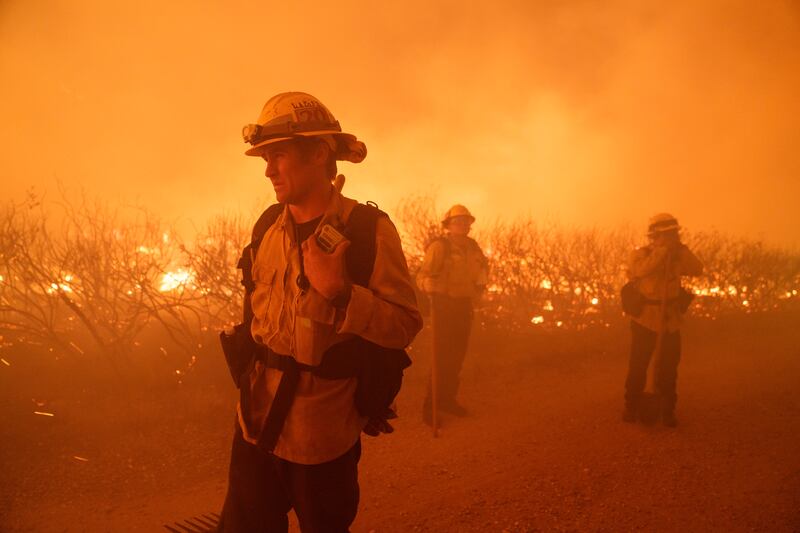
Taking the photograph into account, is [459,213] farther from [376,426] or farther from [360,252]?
[376,426]

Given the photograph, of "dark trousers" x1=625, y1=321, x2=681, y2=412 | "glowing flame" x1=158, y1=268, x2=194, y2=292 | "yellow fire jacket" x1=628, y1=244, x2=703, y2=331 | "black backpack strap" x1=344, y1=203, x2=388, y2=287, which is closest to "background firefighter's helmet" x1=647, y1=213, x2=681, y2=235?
"yellow fire jacket" x1=628, y1=244, x2=703, y2=331

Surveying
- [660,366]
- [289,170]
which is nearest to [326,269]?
[289,170]

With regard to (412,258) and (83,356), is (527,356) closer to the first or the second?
(412,258)

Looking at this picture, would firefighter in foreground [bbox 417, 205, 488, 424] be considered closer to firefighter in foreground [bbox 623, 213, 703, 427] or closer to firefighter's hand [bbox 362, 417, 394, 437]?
firefighter in foreground [bbox 623, 213, 703, 427]

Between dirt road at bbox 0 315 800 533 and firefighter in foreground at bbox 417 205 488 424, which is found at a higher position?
firefighter in foreground at bbox 417 205 488 424

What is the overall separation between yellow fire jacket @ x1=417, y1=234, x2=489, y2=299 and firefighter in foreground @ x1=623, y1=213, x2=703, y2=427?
203cm

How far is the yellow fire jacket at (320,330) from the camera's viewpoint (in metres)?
1.80

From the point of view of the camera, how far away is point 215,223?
7.88 meters

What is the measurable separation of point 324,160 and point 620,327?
10.3 metres

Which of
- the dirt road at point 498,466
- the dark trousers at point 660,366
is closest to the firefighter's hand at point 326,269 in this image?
the dirt road at point 498,466

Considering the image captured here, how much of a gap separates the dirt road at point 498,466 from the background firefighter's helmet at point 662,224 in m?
2.49

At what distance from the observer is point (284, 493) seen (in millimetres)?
2064

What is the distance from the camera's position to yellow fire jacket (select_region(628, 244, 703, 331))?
508 cm

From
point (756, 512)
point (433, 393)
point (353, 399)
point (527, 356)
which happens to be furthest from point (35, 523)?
point (527, 356)
